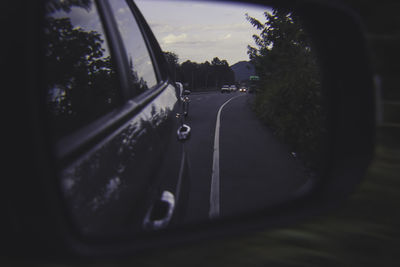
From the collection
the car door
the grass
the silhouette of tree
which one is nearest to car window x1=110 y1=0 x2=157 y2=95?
the car door

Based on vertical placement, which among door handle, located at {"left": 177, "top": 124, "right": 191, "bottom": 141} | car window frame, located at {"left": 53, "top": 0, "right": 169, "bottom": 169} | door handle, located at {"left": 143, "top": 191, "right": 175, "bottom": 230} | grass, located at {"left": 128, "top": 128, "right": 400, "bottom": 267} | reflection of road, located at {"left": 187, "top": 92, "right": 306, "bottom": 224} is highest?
car window frame, located at {"left": 53, "top": 0, "right": 169, "bottom": 169}

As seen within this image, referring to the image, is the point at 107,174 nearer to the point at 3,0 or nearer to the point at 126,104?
the point at 3,0

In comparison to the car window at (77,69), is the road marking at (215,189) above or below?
below

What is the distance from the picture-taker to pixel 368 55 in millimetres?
1584

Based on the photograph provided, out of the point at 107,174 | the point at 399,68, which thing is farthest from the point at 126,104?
the point at 399,68

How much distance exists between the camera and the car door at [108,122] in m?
1.37

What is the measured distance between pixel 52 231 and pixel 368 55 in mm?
1215

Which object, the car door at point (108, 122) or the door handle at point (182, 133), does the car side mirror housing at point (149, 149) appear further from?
the door handle at point (182, 133)

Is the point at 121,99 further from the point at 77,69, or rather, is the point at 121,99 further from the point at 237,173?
the point at 237,173

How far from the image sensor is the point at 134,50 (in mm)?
2869

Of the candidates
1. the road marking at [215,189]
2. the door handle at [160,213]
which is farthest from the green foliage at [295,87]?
the door handle at [160,213]

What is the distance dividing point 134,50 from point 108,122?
1115 mm

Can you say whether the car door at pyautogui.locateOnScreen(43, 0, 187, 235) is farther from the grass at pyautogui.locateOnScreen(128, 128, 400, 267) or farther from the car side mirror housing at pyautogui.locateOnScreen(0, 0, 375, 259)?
the grass at pyautogui.locateOnScreen(128, 128, 400, 267)

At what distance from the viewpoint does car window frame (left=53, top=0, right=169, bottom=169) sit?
141cm
